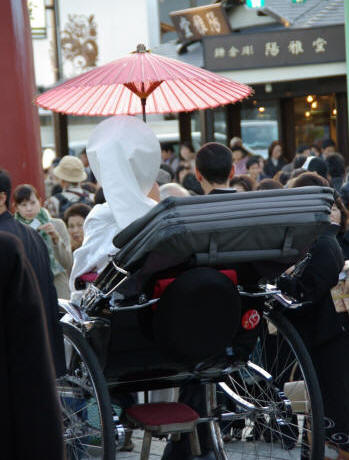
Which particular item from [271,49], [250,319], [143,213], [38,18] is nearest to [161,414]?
[250,319]

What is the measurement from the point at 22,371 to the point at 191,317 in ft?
5.81

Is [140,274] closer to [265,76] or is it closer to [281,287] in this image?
[281,287]

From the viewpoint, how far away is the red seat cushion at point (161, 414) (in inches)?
161

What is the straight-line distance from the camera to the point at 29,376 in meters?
2.06

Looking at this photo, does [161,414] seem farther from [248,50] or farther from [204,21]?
[204,21]

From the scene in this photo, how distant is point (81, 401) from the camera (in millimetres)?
4281

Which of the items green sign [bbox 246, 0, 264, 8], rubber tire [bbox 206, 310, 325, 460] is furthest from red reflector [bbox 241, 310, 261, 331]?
green sign [bbox 246, 0, 264, 8]

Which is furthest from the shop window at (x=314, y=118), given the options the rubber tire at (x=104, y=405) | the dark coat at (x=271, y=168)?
the rubber tire at (x=104, y=405)

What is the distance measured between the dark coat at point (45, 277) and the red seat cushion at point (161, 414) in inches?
16.6

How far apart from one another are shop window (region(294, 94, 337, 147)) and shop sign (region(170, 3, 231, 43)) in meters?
2.21

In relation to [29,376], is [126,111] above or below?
above

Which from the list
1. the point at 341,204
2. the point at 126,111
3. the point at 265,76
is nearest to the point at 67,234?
the point at 126,111

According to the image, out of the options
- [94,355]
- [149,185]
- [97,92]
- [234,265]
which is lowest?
[94,355]

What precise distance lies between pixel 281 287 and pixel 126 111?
2287 mm
